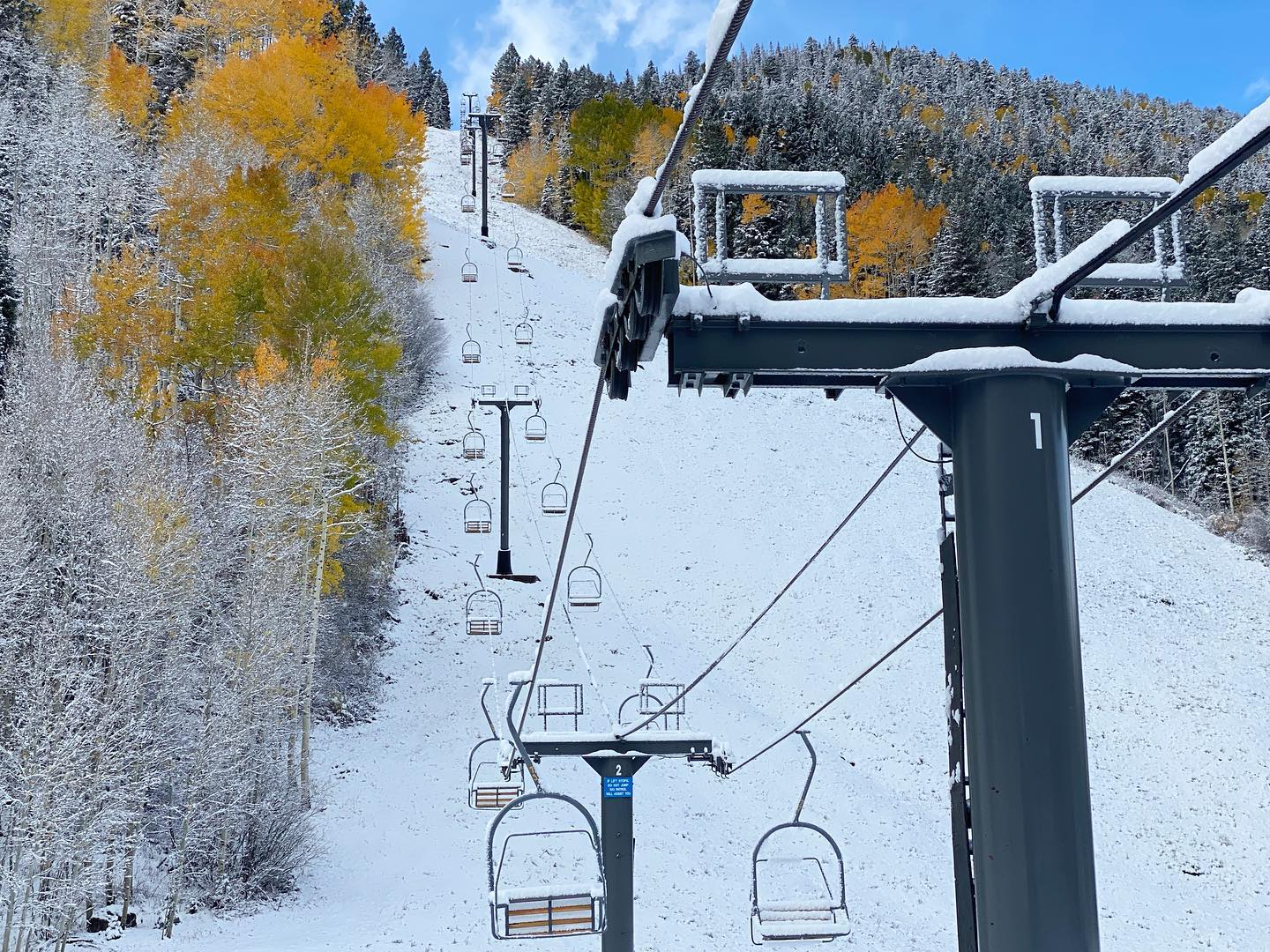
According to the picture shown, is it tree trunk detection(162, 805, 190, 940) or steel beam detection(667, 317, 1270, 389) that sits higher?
steel beam detection(667, 317, 1270, 389)

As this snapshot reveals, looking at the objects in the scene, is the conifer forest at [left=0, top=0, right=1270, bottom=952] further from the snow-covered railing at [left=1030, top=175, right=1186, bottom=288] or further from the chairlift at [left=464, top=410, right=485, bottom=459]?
the chairlift at [left=464, top=410, right=485, bottom=459]

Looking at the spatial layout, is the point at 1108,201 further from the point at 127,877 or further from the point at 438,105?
the point at 438,105

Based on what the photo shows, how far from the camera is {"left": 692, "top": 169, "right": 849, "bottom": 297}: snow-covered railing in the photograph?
12.8 ft

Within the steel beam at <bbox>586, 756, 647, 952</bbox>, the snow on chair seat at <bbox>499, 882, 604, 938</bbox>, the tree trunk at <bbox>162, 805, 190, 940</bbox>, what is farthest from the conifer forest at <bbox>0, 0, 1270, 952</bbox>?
the snow on chair seat at <bbox>499, 882, 604, 938</bbox>

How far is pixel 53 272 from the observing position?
25594 millimetres

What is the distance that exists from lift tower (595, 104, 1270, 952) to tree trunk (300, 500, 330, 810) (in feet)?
43.9

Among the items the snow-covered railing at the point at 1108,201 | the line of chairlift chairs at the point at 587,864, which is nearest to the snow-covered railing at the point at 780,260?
the snow-covered railing at the point at 1108,201

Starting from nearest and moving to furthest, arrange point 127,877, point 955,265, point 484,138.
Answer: point 127,877 → point 955,265 → point 484,138

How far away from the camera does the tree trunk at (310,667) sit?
627 inches

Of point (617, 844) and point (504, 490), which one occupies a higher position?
point (504, 490)

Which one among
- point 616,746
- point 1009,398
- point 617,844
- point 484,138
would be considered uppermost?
point 484,138

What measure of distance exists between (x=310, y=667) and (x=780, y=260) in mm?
13845

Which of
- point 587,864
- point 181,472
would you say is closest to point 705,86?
point 587,864

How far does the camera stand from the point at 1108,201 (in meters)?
3.90
